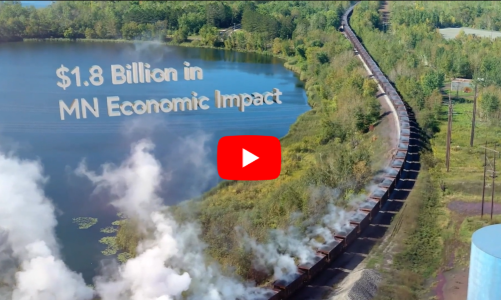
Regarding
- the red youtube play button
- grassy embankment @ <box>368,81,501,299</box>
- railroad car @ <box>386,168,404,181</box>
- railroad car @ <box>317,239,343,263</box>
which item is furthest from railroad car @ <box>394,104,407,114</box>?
the red youtube play button

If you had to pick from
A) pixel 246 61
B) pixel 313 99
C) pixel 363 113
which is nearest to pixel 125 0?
pixel 246 61

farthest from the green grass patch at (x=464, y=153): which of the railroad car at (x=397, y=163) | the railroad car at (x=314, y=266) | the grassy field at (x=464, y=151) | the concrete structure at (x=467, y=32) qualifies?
the railroad car at (x=314, y=266)

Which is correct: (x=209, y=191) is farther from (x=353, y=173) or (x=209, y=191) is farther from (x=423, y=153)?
(x=423, y=153)

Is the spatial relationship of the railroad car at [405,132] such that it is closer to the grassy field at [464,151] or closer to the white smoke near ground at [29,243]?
the grassy field at [464,151]

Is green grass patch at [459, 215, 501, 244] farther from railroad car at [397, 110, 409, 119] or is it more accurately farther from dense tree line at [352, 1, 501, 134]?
railroad car at [397, 110, 409, 119]

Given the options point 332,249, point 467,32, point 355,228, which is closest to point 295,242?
point 332,249

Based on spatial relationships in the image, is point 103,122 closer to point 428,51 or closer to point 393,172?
point 393,172
